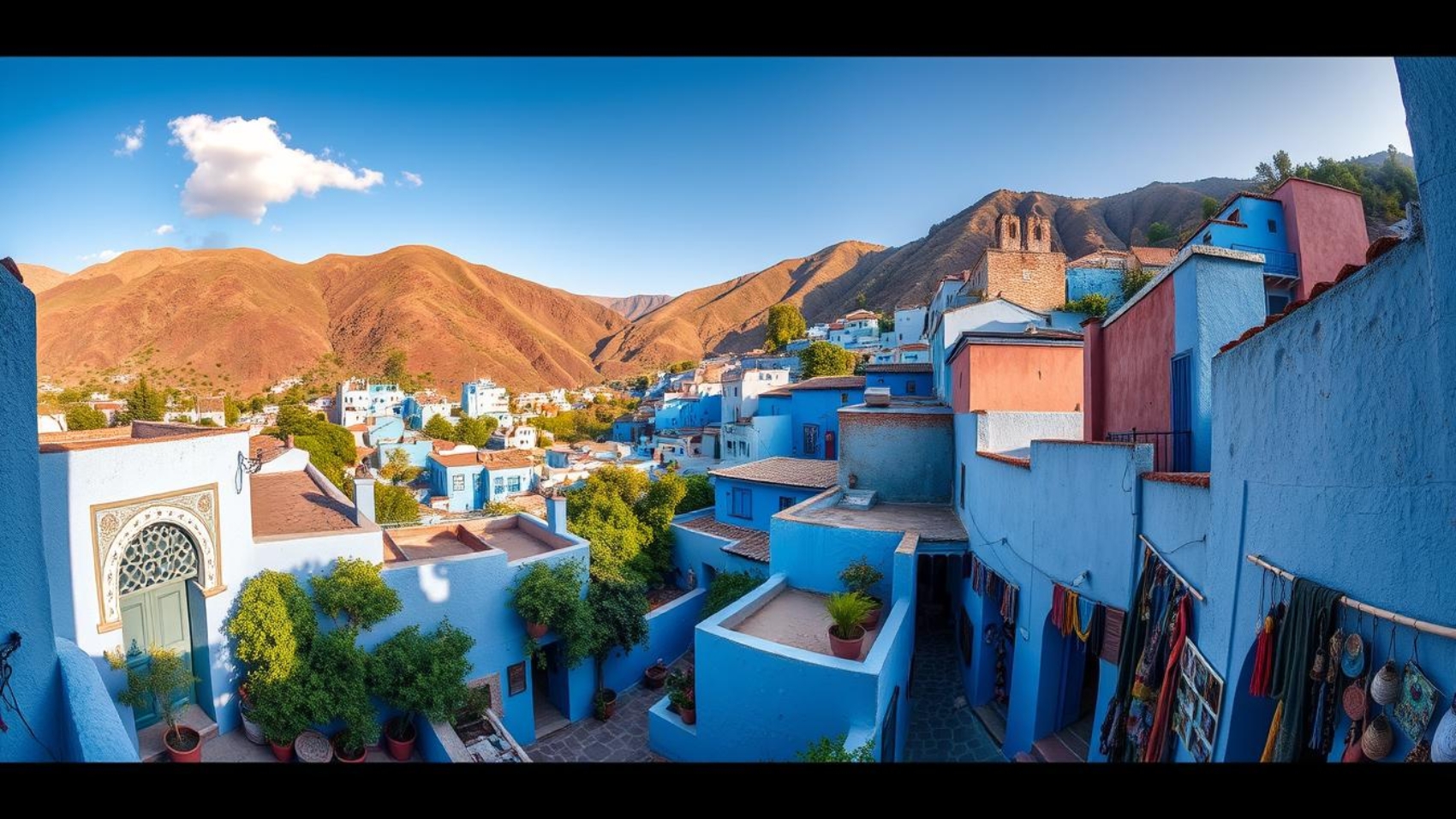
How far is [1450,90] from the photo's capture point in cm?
144

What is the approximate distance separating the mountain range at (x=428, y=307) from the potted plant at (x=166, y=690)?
29.7 meters

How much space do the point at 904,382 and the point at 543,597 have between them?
15.1m

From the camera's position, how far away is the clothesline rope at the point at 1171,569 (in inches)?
134

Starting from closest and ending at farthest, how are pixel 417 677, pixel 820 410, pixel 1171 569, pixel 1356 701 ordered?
pixel 1356 701
pixel 1171 569
pixel 417 677
pixel 820 410

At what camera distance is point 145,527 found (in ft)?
20.9

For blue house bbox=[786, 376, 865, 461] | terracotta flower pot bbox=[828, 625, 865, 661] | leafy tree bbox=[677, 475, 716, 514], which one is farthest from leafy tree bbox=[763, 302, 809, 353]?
terracotta flower pot bbox=[828, 625, 865, 661]

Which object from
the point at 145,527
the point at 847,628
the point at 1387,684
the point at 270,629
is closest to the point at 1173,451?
the point at 1387,684

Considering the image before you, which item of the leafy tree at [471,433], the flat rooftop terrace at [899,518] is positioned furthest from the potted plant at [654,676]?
the leafy tree at [471,433]

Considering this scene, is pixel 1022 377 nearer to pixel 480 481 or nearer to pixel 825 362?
pixel 825 362

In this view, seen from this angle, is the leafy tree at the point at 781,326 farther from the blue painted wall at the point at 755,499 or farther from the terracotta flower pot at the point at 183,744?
the terracotta flower pot at the point at 183,744

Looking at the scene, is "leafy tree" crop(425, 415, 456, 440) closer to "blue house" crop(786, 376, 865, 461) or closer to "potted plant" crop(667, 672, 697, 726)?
"blue house" crop(786, 376, 865, 461)
